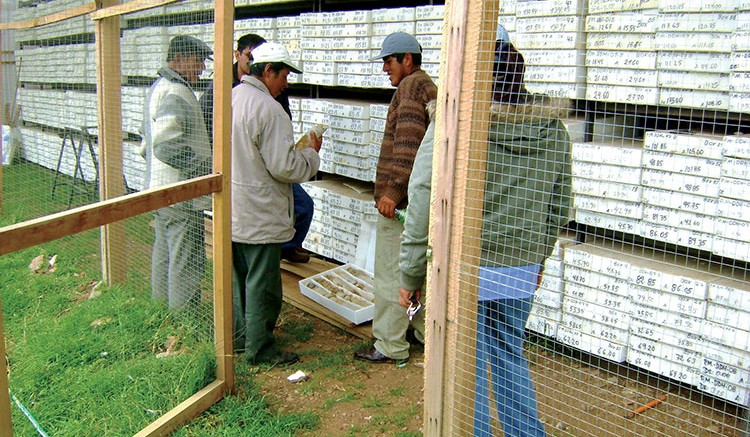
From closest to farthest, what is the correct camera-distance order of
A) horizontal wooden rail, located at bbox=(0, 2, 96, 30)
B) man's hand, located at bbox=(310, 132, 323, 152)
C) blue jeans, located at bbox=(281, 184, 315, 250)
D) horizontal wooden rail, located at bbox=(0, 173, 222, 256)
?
1. horizontal wooden rail, located at bbox=(0, 173, 222, 256)
2. man's hand, located at bbox=(310, 132, 323, 152)
3. blue jeans, located at bbox=(281, 184, 315, 250)
4. horizontal wooden rail, located at bbox=(0, 2, 96, 30)

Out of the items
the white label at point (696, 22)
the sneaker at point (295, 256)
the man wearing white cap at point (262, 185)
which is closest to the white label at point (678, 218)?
the white label at point (696, 22)

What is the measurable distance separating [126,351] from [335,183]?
2.28 metres

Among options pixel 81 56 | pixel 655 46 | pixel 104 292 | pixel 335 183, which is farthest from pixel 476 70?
pixel 81 56

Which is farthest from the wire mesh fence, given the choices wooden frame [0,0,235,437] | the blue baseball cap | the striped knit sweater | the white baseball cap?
the striped knit sweater

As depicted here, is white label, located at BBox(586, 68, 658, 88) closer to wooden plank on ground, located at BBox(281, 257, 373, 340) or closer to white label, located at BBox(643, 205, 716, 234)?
white label, located at BBox(643, 205, 716, 234)

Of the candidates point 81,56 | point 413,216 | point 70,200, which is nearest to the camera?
point 413,216

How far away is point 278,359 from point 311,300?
84 centimetres

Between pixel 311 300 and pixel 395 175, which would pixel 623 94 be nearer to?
pixel 395 175

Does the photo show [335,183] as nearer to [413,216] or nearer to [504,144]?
[413,216]

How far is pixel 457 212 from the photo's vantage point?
2502 mm

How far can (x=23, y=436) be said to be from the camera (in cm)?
351

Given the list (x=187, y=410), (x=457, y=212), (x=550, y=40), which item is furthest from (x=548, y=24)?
(x=187, y=410)

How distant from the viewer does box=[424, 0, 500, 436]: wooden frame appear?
93.9 inches

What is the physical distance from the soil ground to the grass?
210mm
